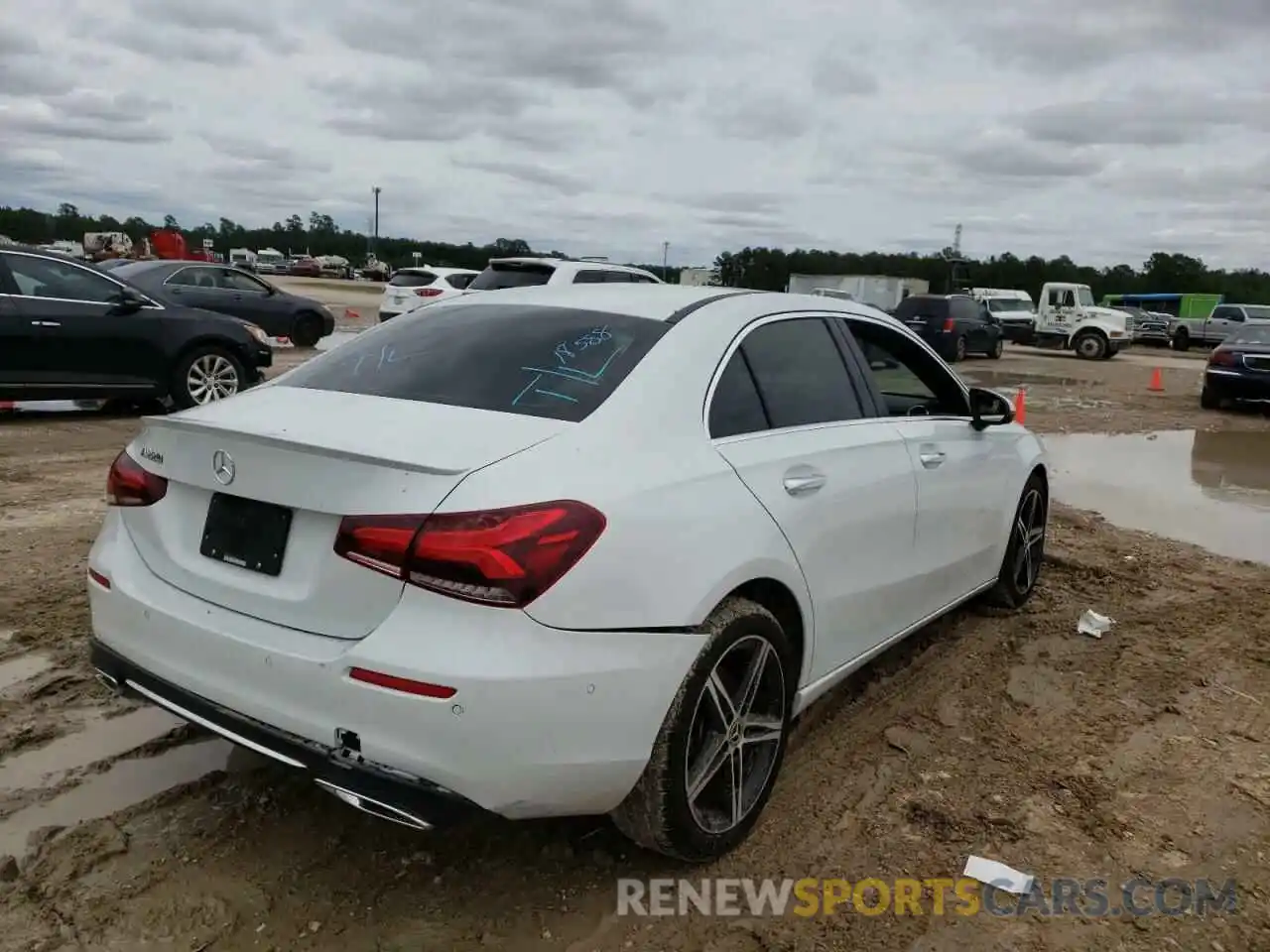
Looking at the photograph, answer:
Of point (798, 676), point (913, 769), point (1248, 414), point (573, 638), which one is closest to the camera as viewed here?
point (573, 638)

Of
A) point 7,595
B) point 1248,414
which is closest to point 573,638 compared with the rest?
point 7,595

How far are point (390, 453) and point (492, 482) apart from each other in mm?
283

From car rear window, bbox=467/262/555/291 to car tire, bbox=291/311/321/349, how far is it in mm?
4789

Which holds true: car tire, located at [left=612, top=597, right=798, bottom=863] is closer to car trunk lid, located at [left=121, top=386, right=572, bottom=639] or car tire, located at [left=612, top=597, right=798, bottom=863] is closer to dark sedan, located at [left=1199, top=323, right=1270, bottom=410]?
car trunk lid, located at [left=121, top=386, right=572, bottom=639]

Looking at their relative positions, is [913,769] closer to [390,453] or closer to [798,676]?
[798,676]

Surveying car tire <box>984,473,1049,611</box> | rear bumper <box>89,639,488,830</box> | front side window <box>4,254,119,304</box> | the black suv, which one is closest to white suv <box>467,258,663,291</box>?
front side window <box>4,254,119,304</box>

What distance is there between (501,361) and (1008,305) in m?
34.5

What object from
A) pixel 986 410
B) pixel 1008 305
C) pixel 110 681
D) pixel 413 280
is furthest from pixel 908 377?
pixel 1008 305

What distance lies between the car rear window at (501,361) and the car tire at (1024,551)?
9.09 ft

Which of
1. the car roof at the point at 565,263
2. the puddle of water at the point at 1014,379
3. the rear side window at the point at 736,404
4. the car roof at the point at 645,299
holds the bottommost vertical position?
the puddle of water at the point at 1014,379

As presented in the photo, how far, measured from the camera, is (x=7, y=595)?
4812 mm

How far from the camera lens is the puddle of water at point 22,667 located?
3938 mm

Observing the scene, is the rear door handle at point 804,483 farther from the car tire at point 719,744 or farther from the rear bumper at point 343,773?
the rear bumper at point 343,773

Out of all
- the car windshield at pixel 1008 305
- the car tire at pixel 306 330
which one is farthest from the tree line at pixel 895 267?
the car tire at pixel 306 330
